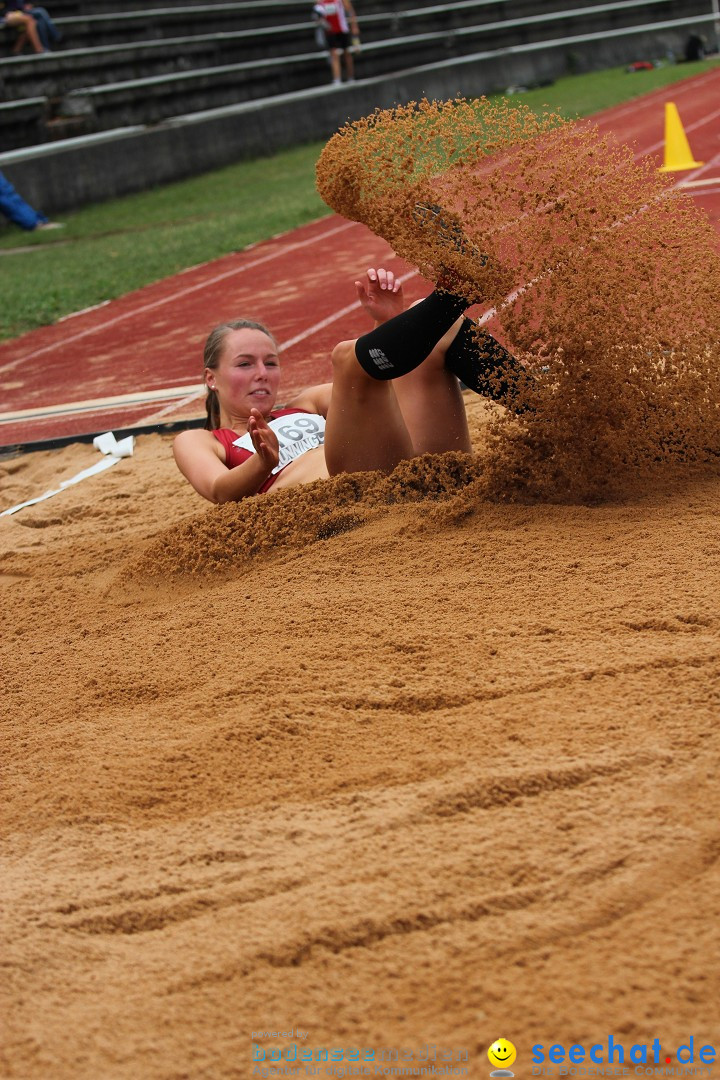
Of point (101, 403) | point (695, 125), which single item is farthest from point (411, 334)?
point (695, 125)

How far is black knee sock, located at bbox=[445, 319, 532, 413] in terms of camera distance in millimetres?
3238

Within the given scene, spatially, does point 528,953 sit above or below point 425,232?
below

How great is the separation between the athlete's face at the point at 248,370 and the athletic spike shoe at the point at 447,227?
0.93 meters

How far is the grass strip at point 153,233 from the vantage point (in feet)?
31.1

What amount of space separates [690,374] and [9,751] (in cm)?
208

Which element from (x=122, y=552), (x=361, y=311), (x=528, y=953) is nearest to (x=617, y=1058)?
(x=528, y=953)

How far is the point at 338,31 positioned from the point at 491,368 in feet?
62.4

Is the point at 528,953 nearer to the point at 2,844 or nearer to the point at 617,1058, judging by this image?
the point at 617,1058

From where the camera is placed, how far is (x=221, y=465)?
12.1 ft

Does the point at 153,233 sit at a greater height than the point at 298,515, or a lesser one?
greater

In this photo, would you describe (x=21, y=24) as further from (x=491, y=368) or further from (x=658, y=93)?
(x=491, y=368)

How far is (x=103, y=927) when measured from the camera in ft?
6.25

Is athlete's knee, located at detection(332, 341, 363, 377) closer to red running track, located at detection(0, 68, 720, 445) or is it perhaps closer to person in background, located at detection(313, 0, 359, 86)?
red running track, located at detection(0, 68, 720, 445)

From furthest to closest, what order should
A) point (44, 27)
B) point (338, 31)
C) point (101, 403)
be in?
point (338, 31), point (44, 27), point (101, 403)
